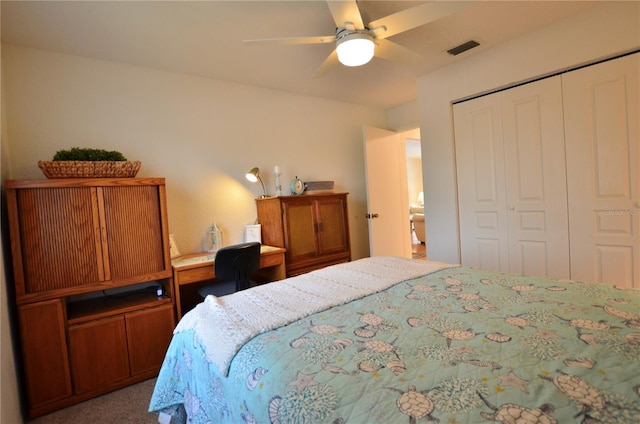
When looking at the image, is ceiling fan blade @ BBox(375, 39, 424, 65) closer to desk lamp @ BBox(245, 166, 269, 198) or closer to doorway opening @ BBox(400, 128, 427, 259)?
desk lamp @ BBox(245, 166, 269, 198)

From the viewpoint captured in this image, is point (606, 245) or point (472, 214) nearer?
point (606, 245)

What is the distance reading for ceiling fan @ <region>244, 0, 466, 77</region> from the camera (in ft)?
4.73

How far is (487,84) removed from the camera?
107 inches

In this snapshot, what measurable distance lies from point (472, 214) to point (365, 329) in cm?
233

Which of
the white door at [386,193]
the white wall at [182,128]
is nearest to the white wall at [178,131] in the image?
the white wall at [182,128]

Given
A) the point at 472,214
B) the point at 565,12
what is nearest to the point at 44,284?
the point at 472,214

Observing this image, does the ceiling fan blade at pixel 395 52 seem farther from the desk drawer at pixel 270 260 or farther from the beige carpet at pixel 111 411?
the beige carpet at pixel 111 411

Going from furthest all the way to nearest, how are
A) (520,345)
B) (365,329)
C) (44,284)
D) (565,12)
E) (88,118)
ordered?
(88,118) < (565,12) < (44,284) < (365,329) < (520,345)

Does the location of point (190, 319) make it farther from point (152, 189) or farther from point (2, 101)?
point (2, 101)

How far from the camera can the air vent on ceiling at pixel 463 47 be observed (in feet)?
8.28

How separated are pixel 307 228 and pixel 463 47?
2.17 metres

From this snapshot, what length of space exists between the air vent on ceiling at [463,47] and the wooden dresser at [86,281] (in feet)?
8.82

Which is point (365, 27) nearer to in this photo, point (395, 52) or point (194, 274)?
point (395, 52)

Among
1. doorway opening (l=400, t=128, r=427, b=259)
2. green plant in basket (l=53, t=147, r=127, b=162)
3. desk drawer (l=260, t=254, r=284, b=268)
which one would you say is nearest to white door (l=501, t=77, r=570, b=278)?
desk drawer (l=260, t=254, r=284, b=268)
